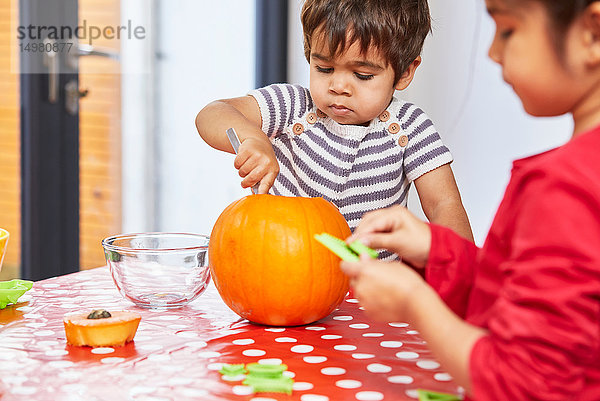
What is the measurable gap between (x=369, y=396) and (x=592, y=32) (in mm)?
365

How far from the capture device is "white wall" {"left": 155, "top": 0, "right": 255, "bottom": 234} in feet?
10.0

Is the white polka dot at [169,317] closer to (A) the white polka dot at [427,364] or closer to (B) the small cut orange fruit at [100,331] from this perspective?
(B) the small cut orange fruit at [100,331]

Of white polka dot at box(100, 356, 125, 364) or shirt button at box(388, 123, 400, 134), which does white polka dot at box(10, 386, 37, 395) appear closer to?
white polka dot at box(100, 356, 125, 364)

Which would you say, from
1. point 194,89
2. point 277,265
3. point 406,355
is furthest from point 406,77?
point 194,89

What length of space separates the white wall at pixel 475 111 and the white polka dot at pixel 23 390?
7.47ft

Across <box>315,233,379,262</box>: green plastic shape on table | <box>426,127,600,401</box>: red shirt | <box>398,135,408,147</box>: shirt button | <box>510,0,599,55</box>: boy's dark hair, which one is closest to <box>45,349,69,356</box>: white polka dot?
<box>315,233,379,262</box>: green plastic shape on table

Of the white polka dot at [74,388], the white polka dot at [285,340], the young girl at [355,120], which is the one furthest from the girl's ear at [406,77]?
the white polka dot at [74,388]

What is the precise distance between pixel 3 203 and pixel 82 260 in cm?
37

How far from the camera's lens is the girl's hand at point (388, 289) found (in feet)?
1.89

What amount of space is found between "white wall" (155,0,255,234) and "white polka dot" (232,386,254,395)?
2.48m

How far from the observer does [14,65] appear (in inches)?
86.6

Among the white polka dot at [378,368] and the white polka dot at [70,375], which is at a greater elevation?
the white polka dot at [70,375]

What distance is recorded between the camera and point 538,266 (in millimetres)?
500

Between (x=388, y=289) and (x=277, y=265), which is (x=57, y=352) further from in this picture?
(x=388, y=289)
